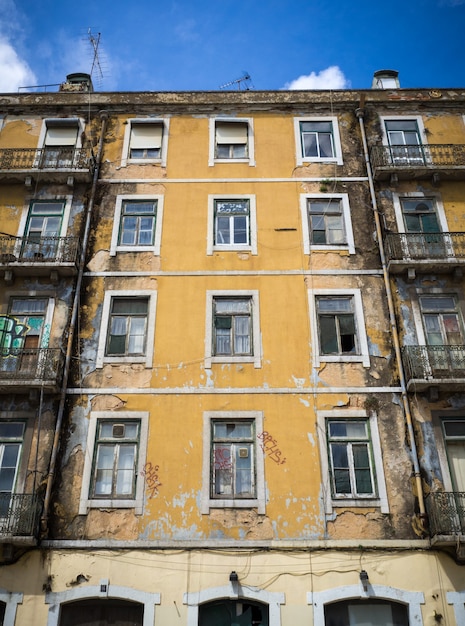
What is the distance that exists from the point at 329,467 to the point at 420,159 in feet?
32.1

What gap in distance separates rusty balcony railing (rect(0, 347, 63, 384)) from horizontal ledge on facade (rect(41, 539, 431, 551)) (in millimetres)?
3746

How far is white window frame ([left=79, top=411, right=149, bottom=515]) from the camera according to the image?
42.9ft

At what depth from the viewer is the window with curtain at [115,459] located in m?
13.4

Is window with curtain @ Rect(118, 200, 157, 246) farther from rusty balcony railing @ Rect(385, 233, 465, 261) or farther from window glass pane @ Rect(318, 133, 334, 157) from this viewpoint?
rusty balcony railing @ Rect(385, 233, 465, 261)

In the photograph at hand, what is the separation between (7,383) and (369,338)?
8976 millimetres

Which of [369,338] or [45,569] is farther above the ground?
[369,338]

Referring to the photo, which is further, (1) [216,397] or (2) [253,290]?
(2) [253,290]

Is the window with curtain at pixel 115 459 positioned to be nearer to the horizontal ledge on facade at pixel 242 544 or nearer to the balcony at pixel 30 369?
the horizontal ledge on facade at pixel 242 544

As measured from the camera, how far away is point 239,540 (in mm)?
12727

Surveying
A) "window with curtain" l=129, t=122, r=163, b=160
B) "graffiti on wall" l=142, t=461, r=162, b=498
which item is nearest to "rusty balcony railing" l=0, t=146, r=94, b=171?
"window with curtain" l=129, t=122, r=163, b=160

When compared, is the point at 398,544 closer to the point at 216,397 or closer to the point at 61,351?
the point at 216,397

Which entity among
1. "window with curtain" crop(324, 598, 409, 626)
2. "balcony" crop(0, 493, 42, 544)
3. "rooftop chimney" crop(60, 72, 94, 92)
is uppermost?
"rooftop chimney" crop(60, 72, 94, 92)

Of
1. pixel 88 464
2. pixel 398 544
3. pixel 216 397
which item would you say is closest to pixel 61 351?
pixel 88 464

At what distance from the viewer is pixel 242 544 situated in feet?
41.5
